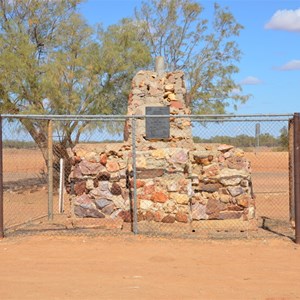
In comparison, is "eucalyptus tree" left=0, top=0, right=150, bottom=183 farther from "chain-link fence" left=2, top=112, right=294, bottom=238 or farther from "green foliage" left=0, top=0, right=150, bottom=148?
"chain-link fence" left=2, top=112, right=294, bottom=238

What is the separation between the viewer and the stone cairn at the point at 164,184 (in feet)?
30.4

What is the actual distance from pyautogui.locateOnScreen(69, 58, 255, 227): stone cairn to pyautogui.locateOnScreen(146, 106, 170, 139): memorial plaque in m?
0.52

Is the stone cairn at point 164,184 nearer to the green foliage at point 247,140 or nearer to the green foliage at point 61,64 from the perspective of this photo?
the green foliage at point 247,140

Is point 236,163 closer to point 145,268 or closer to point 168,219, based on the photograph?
point 168,219

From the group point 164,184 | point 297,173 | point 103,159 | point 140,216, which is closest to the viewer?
point 297,173

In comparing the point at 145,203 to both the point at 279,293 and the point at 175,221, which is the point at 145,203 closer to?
the point at 175,221

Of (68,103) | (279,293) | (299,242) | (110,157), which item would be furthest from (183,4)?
(279,293)

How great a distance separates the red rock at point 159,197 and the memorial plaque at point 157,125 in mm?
1356

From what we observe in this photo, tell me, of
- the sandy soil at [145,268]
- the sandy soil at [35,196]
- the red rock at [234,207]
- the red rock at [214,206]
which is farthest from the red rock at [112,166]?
the sandy soil at [35,196]

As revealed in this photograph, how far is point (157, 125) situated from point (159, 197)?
1.62 meters

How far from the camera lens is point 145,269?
6641mm

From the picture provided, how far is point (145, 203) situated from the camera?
9359mm

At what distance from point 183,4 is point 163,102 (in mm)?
11225

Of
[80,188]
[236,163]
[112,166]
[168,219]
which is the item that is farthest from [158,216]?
[236,163]
